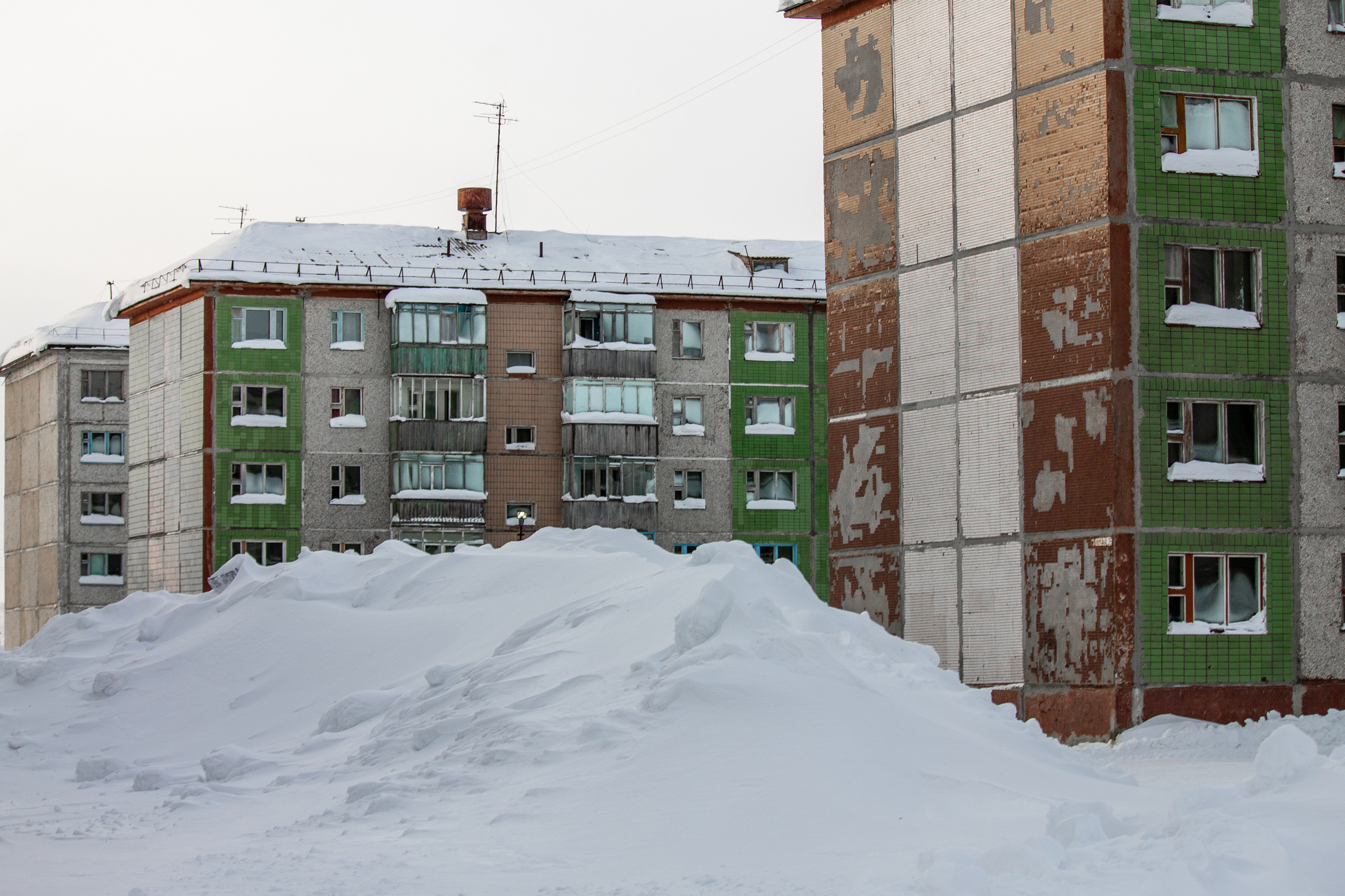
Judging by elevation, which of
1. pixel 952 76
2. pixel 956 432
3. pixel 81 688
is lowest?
pixel 81 688

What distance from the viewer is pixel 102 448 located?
59.5 metres

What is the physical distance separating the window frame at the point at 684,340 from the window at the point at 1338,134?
999 inches

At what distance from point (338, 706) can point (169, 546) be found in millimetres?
32247

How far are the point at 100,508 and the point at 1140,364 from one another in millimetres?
45141

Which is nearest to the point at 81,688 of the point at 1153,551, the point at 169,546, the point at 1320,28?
the point at 1153,551

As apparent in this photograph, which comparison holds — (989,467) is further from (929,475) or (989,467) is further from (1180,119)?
(1180,119)

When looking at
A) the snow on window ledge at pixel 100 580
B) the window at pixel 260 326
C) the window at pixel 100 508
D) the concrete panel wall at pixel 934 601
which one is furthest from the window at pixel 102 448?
the concrete panel wall at pixel 934 601

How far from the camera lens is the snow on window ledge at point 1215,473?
79.5 ft

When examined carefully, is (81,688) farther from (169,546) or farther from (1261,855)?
(169,546)

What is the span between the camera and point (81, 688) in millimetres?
21906

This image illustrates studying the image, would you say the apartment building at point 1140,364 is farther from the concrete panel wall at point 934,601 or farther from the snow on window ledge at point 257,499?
the snow on window ledge at point 257,499

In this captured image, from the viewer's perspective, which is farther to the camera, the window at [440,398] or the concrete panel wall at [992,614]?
the window at [440,398]

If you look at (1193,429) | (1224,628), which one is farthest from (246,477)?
(1224,628)

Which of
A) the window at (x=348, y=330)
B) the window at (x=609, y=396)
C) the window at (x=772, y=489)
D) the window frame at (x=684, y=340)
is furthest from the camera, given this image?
the window frame at (x=684, y=340)
